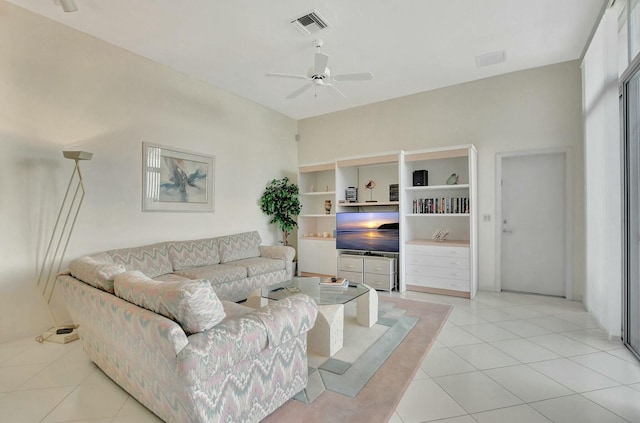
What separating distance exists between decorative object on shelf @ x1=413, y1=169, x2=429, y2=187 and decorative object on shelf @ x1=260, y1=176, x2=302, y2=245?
2124mm

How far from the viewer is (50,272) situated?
311 centimetres

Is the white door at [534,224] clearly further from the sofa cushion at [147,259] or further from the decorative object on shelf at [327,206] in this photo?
the sofa cushion at [147,259]

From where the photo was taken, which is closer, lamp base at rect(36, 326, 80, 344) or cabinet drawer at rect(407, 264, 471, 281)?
lamp base at rect(36, 326, 80, 344)

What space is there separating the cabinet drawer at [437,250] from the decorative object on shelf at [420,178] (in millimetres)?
978

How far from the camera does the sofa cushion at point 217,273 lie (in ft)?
11.9

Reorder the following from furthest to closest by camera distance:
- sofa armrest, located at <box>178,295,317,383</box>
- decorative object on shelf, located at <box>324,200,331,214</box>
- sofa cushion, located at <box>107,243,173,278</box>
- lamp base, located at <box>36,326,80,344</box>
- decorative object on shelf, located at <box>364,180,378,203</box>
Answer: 1. decorative object on shelf, located at <box>324,200,331,214</box>
2. decorative object on shelf, located at <box>364,180,378,203</box>
3. sofa cushion, located at <box>107,243,173,278</box>
4. lamp base, located at <box>36,326,80,344</box>
5. sofa armrest, located at <box>178,295,317,383</box>

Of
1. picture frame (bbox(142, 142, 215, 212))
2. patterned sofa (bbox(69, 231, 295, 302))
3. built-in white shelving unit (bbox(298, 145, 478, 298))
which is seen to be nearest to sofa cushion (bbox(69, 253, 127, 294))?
patterned sofa (bbox(69, 231, 295, 302))

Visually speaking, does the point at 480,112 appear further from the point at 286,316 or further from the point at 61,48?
the point at 61,48

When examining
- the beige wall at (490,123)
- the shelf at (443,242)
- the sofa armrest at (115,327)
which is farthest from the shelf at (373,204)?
the sofa armrest at (115,327)

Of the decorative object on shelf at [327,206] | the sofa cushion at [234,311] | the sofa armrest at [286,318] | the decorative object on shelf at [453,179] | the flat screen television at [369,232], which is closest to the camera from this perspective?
the sofa armrest at [286,318]

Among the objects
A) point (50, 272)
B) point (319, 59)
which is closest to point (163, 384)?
point (50, 272)

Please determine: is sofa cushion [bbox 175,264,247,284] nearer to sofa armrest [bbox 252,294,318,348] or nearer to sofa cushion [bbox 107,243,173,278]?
sofa cushion [bbox 107,243,173,278]

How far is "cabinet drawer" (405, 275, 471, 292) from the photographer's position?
4297mm

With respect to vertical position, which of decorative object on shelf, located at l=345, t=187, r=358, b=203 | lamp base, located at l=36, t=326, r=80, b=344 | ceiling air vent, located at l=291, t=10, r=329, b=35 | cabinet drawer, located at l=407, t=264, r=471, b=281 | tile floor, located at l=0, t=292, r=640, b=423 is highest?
ceiling air vent, located at l=291, t=10, r=329, b=35
